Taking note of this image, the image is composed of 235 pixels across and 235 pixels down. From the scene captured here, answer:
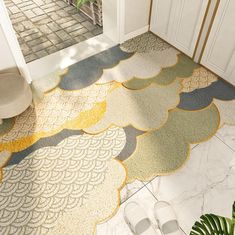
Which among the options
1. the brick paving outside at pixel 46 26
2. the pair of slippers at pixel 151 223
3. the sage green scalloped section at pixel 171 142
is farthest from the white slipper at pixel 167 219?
the brick paving outside at pixel 46 26

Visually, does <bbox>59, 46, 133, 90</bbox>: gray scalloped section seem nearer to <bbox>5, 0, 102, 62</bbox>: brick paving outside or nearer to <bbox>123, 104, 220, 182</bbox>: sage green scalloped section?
<bbox>5, 0, 102, 62</bbox>: brick paving outside

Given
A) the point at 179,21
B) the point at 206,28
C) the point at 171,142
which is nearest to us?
the point at 171,142

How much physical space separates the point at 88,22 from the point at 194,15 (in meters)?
1.57

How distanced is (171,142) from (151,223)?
0.71m

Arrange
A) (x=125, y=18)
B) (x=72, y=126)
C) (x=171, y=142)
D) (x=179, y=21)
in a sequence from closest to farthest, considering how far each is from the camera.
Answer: (x=171, y=142) → (x=72, y=126) → (x=179, y=21) → (x=125, y=18)

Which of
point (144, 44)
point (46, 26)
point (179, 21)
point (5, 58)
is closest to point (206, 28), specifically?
point (179, 21)

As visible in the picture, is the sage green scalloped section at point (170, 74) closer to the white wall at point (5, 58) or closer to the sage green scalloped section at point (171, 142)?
the sage green scalloped section at point (171, 142)

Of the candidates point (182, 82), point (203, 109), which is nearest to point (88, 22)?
point (182, 82)

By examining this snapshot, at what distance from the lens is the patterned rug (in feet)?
5.98

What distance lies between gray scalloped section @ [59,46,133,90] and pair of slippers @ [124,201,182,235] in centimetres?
142

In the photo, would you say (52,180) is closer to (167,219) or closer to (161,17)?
(167,219)

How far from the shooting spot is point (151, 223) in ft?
5.68

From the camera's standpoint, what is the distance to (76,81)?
268 centimetres

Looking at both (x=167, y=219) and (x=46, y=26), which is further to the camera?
(x=46, y=26)
